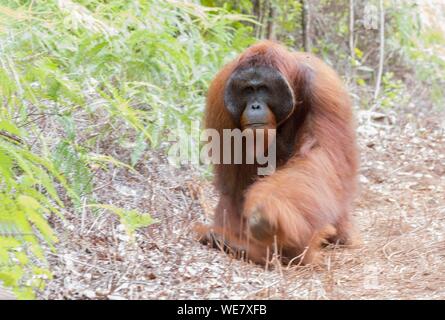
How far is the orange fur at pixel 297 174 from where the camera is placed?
449 centimetres

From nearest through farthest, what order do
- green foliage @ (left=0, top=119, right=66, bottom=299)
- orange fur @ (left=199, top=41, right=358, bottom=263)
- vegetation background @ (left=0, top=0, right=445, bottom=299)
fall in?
green foliage @ (left=0, top=119, right=66, bottom=299), vegetation background @ (left=0, top=0, right=445, bottom=299), orange fur @ (left=199, top=41, right=358, bottom=263)

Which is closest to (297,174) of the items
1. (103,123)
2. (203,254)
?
(203,254)

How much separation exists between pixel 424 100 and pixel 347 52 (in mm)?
1120

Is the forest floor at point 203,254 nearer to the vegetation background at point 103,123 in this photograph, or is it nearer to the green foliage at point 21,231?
the vegetation background at point 103,123

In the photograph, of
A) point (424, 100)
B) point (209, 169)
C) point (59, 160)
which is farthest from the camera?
point (424, 100)

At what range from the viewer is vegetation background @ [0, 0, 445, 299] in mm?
3969

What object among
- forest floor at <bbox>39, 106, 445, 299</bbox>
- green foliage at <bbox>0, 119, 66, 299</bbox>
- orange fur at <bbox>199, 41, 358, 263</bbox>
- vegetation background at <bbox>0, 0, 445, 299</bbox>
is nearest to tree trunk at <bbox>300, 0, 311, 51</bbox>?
vegetation background at <bbox>0, 0, 445, 299</bbox>

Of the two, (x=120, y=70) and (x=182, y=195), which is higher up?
(x=120, y=70)

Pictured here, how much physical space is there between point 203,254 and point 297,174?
754 mm

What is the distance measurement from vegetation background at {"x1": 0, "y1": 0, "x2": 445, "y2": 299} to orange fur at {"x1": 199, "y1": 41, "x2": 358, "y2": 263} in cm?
35

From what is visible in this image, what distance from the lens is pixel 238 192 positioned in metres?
5.32

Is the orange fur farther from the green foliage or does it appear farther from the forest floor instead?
the green foliage
